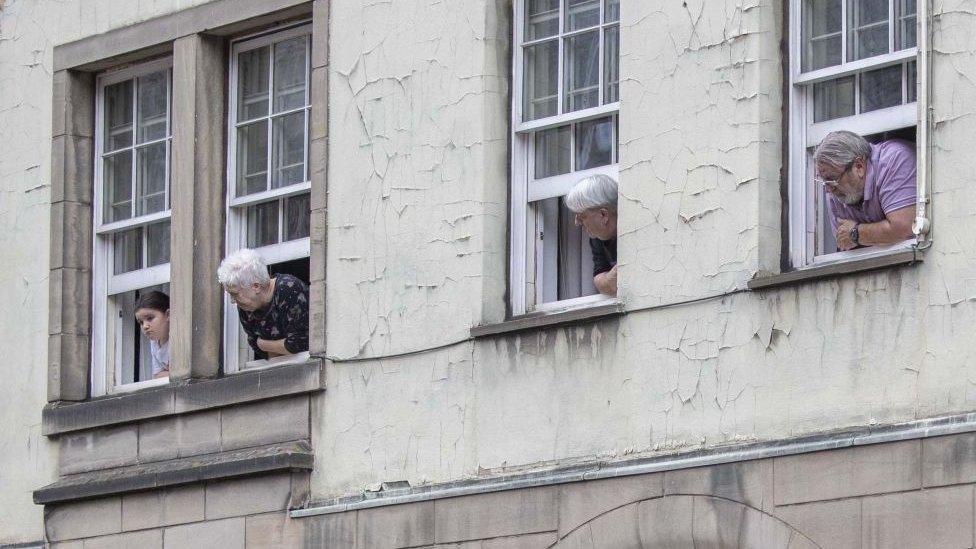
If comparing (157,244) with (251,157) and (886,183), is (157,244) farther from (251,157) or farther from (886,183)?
(886,183)

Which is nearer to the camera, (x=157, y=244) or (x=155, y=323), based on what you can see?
(x=155, y=323)

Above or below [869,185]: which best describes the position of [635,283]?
below

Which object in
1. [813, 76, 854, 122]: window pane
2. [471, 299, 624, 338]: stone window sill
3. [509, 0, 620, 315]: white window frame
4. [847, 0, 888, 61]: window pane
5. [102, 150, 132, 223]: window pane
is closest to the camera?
[847, 0, 888, 61]: window pane

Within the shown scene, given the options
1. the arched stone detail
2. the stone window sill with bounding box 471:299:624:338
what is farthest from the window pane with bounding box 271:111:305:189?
the arched stone detail

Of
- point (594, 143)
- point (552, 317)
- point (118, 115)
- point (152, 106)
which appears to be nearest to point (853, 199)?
point (552, 317)

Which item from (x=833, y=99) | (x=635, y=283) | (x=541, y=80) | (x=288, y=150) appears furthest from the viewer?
(x=288, y=150)

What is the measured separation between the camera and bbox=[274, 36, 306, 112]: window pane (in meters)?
17.6

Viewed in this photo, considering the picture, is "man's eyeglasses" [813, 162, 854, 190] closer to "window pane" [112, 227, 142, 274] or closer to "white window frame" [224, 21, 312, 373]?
"white window frame" [224, 21, 312, 373]

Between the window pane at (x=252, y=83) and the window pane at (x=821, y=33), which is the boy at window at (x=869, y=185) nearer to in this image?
the window pane at (x=821, y=33)

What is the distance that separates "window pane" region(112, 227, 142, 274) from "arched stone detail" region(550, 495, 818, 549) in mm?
4910

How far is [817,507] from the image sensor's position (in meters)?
13.5

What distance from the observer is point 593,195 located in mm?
15102

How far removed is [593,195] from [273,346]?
2914 mm

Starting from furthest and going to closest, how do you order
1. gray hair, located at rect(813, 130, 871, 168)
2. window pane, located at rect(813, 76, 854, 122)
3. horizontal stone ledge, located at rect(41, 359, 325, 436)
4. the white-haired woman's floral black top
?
the white-haired woman's floral black top, horizontal stone ledge, located at rect(41, 359, 325, 436), window pane, located at rect(813, 76, 854, 122), gray hair, located at rect(813, 130, 871, 168)
